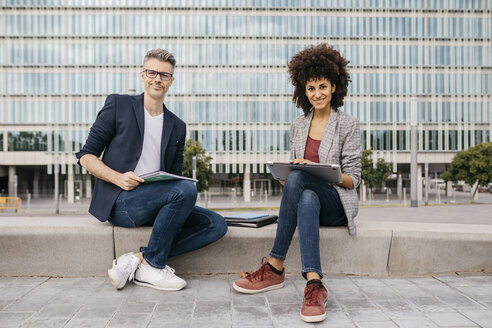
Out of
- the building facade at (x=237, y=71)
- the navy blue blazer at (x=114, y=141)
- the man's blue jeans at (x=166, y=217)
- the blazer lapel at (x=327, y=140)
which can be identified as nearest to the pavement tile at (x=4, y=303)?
the navy blue blazer at (x=114, y=141)

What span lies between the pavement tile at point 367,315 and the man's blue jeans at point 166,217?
58.6 inches

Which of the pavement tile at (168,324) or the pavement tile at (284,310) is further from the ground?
the pavement tile at (168,324)

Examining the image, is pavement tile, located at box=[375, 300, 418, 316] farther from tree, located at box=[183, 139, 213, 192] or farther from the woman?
tree, located at box=[183, 139, 213, 192]

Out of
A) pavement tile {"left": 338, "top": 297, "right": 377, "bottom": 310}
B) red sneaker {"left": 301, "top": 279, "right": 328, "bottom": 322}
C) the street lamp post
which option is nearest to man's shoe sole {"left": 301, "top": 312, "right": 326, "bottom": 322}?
red sneaker {"left": 301, "top": 279, "right": 328, "bottom": 322}

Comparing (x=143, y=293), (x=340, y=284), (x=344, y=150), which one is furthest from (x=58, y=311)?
(x=344, y=150)

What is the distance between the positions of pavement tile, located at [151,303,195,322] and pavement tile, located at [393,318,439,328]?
135cm

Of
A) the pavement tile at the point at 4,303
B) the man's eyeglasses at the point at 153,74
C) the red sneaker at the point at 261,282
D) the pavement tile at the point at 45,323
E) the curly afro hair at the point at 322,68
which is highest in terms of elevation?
the curly afro hair at the point at 322,68

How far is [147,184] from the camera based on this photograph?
3.61m

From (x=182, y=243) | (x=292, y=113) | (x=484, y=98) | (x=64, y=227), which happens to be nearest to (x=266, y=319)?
(x=182, y=243)

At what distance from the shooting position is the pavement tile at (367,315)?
2.79 metres

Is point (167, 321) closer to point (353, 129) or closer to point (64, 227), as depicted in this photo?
point (64, 227)

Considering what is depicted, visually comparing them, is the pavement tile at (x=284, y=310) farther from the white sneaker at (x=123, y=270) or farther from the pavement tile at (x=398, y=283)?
the white sneaker at (x=123, y=270)

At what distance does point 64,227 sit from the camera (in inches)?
157

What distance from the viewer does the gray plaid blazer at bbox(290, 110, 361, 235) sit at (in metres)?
Answer: 3.73
